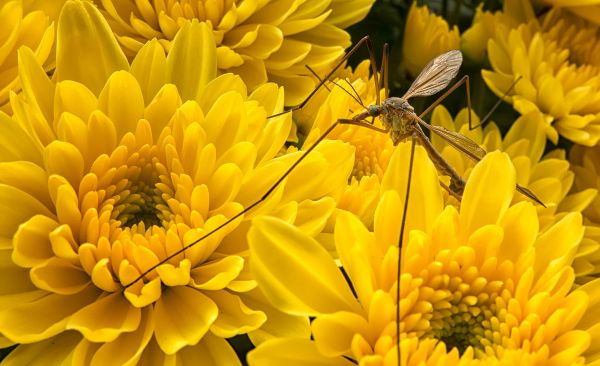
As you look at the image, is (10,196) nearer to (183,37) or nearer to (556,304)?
(183,37)

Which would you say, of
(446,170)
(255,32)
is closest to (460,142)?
(446,170)

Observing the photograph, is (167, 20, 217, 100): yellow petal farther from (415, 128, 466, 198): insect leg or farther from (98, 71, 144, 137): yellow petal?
(415, 128, 466, 198): insect leg

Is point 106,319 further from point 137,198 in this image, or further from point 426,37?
point 426,37

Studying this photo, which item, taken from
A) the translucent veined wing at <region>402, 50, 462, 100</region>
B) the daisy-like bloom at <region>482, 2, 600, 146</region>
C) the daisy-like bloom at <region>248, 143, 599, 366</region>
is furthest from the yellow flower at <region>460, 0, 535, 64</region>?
the daisy-like bloom at <region>248, 143, 599, 366</region>

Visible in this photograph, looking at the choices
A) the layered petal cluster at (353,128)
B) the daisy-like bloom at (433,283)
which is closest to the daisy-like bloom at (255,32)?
the layered petal cluster at (353,128)

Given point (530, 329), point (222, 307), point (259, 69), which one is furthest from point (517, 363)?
point (259, 69)

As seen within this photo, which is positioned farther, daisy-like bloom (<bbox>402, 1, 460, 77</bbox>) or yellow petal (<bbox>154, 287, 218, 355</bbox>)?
daisy-like bloom (<bbox>402, 1, 460, 77</bbox>)
